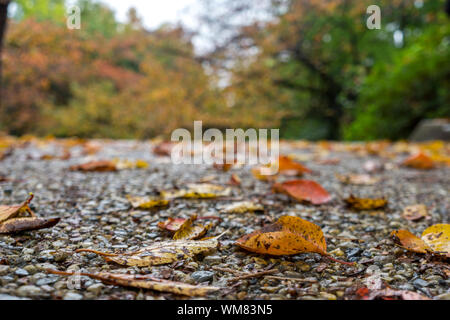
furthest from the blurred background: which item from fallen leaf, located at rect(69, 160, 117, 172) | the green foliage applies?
fallen leaf, located at rect(69, 160, 117, 172)

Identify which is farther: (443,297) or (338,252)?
(338,252)

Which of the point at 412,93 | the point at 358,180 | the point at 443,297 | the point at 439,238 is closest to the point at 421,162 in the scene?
the point at 358,180

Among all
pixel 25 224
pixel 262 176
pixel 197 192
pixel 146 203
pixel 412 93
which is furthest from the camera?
pixel 412 93

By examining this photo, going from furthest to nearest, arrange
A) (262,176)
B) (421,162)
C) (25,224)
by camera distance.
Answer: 1. (421,162)
2. (262,176)
3. (25,224)

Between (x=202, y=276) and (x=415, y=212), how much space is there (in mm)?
770

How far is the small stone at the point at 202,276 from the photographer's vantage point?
2.24 feet

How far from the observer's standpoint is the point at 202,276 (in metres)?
0.69

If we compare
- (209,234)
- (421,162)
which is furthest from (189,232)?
(421,162)

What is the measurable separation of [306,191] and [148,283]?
2.37 feet

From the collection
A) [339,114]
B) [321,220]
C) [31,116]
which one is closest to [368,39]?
[339,114]

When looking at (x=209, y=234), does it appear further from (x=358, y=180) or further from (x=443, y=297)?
(x=358, y=180)

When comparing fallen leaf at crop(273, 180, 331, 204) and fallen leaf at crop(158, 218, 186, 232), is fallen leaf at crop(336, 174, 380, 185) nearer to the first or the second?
fallen leaf at crop(273, 180, 331, 204)

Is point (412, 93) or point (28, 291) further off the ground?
Result: point (412, 93)
